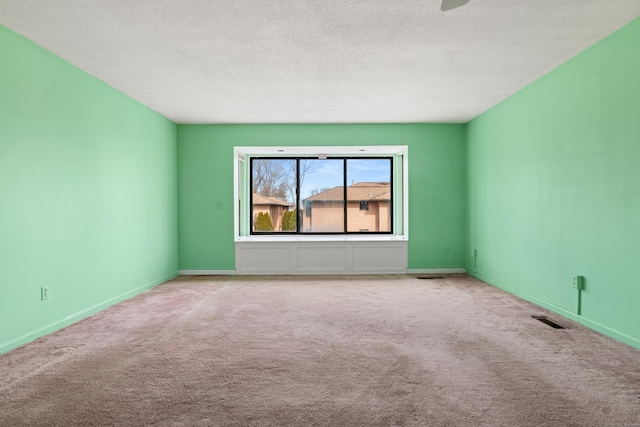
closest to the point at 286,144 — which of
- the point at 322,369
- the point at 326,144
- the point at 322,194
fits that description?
the point at 326,144

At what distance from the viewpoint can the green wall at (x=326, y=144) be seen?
21.0 feet

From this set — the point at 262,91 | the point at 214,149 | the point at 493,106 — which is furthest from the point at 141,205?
the point at 493,106

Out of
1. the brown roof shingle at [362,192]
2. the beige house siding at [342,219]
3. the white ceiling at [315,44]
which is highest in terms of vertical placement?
the white ceiling at [315,44]

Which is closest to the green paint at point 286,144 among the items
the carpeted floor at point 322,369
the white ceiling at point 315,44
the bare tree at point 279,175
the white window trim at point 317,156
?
the white window trim at point 317,156

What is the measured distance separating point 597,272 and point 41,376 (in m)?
4.52

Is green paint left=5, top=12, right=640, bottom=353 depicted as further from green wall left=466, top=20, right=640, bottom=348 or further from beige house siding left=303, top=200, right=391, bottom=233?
beige house siding left=303, top=200, right=391, bottom=233

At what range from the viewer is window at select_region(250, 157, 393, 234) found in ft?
23.4

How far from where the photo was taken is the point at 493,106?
5.36 meters

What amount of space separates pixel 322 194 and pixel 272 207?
3.29ft

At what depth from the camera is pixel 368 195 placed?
7195mm

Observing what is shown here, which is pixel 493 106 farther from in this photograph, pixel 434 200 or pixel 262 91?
pixel 262 91

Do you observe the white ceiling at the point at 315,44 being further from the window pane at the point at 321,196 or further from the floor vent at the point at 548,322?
the floor vent at the point at 548,322

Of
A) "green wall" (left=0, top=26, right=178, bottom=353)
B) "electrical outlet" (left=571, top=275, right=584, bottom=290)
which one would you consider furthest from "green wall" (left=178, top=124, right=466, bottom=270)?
"electrical outlet" (left=571, top=275, right=584, bottom=290)

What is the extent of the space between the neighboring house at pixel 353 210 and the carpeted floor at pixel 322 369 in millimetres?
2994
